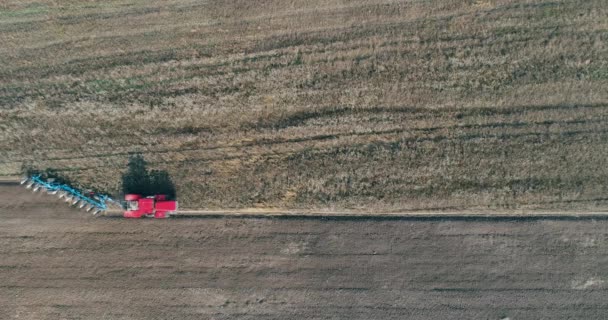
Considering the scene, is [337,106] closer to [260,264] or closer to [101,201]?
[260,264]

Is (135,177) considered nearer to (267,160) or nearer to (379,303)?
(267,160)

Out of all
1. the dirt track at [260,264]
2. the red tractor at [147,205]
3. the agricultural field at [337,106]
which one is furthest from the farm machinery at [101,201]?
the agricultural field at [337,106]

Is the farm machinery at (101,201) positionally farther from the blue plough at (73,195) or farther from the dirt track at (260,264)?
the dirt track at (260,264)

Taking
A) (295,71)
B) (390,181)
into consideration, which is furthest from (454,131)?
(295,71)

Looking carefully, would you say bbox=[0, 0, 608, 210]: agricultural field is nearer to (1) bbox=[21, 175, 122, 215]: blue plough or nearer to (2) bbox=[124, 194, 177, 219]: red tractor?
(1) bbox=[21, 175, 122, 215]: blue plough

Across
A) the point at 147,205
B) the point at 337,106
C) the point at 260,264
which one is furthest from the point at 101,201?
the point at 337,106

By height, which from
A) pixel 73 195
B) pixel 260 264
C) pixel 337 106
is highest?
pixel 337 106

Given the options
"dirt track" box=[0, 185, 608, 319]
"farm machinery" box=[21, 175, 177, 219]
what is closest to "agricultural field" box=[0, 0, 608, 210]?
"dirt track" box=[0, 185, 608, 319]
